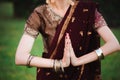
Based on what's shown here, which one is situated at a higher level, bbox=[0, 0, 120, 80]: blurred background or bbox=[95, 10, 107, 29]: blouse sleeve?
bbox=[95, 10, 107, 29]: blouse sleeve

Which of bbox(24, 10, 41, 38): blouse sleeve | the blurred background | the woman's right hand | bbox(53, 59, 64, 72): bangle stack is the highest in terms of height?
bbox(24, 10, 41, 38): blouse sleeve

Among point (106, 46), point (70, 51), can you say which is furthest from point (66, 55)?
point (106, 46)

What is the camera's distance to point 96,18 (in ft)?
8.94

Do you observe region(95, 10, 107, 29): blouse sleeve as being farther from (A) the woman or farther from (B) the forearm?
(B) the forearm

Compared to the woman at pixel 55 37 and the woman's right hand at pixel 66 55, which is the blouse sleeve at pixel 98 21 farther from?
the woman's right hand at pixel 66 55

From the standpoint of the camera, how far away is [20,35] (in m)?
8.17

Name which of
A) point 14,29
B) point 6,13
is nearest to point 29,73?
point 14,29

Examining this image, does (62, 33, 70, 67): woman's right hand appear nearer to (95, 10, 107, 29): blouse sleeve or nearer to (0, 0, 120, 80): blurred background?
(95, 10, 107, 29): blouse sleeve

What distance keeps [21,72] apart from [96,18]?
132 inches

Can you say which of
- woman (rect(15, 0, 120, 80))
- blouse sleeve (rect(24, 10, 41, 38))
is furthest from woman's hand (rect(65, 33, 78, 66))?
blouse sleeve (rect(24, 10, 41, 38))

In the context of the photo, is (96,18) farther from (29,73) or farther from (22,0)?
(22,0)

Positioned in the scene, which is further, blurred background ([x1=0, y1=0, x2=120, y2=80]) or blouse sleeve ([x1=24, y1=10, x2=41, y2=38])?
blurred background ([x1=0, y1=0, x2=120, y2=80])

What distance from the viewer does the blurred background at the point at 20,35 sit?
5.79 metres

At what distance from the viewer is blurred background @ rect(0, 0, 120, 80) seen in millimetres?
5793
